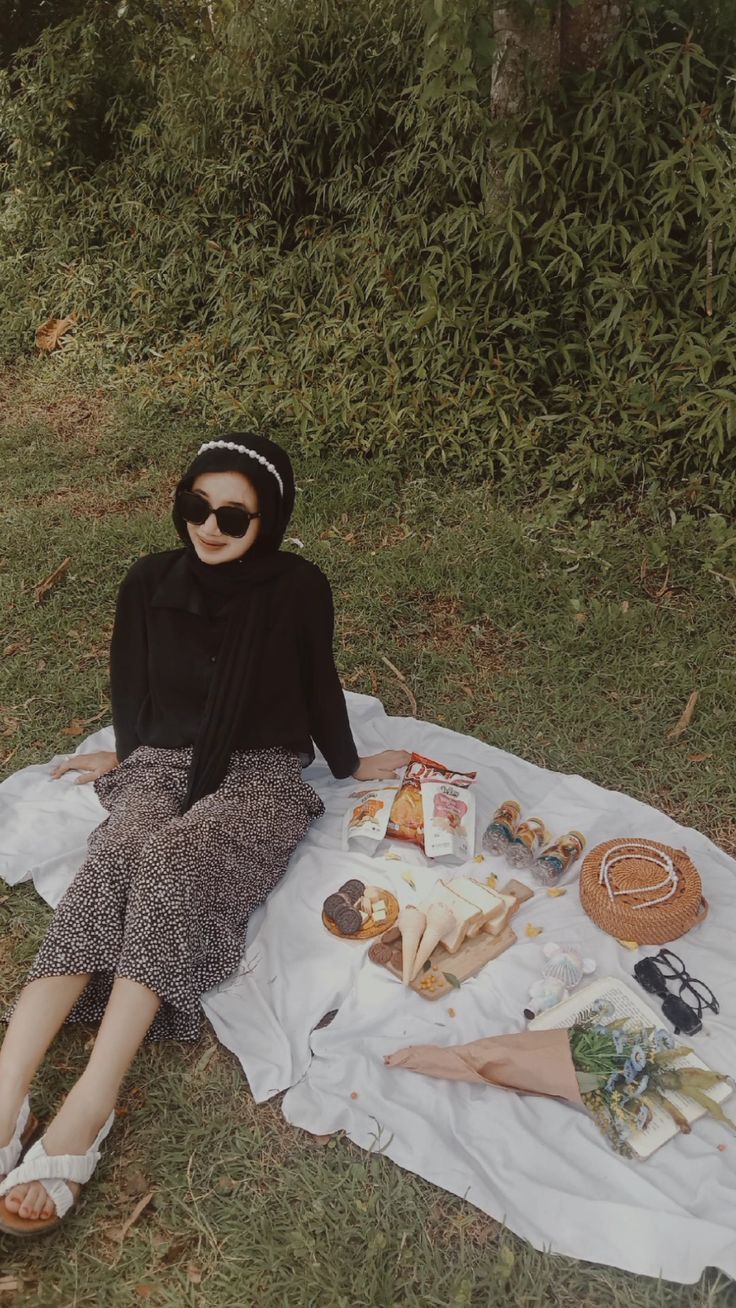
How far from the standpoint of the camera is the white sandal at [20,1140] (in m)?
2.31

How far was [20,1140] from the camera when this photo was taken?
7.83ft

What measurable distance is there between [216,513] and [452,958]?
5.01 feet

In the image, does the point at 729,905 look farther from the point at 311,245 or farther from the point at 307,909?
the point at 311,245

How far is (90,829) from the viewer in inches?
139

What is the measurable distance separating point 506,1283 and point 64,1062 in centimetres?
131

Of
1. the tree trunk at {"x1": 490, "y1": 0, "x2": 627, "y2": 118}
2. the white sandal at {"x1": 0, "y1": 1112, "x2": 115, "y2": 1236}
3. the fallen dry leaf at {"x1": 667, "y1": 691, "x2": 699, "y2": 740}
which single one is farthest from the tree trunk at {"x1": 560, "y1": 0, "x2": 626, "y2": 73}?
the white sandal at {"x1": 0, "y1": 1112, "x2": 115, "y2": 1236}

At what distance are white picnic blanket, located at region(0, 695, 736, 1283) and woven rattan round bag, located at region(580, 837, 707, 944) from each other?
7cm

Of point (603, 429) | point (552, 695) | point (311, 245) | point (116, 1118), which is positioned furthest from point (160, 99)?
point (116, 1118)

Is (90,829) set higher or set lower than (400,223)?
lower

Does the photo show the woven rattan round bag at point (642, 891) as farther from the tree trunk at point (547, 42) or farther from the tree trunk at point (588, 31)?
the tree trunk at point (588, 31)

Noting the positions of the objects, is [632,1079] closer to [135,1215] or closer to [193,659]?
[135,1215]

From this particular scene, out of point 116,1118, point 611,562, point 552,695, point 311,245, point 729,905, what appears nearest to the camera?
point 116,1118

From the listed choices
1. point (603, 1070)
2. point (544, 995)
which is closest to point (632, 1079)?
point (603, 1070)

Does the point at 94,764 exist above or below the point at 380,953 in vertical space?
above
